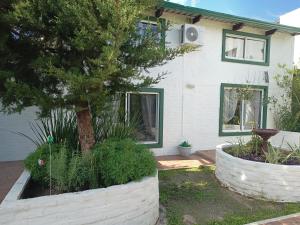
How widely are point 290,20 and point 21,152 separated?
57.5 feet

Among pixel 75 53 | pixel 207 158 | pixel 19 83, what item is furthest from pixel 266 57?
pixel 19 83

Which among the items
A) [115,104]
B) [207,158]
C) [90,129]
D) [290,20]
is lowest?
[207,158]

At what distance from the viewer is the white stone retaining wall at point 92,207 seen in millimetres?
3068

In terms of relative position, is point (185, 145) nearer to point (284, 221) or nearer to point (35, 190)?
point (284, 221)

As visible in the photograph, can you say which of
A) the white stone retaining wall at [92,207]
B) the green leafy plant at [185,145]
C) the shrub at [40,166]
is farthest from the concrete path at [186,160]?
the shrub at [40,166]

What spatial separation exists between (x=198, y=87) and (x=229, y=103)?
1607 mm

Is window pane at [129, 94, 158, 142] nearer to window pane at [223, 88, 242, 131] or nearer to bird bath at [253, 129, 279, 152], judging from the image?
window pane at [223, 88, 242, 131]

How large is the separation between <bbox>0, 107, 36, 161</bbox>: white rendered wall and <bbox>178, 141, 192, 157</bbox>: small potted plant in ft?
15.1

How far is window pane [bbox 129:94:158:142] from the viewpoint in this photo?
8.73 metres

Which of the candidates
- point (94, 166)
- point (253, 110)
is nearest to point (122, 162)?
point (94, 166)

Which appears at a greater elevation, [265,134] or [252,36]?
[252,36]

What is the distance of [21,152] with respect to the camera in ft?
24.7

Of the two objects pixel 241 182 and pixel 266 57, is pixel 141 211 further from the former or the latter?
pixel 266 57

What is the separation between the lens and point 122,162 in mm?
3961
